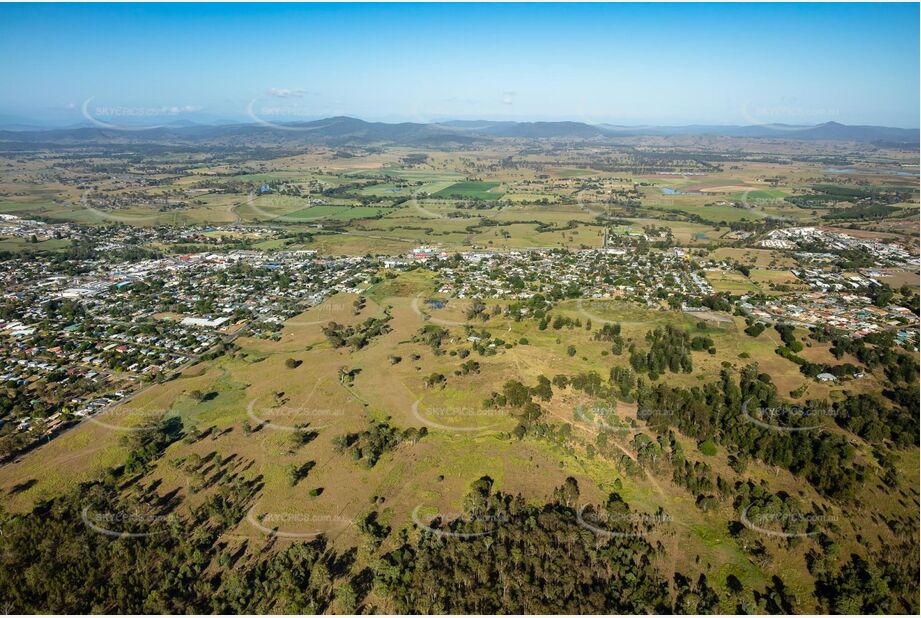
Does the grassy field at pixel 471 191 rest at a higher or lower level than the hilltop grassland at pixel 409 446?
higher

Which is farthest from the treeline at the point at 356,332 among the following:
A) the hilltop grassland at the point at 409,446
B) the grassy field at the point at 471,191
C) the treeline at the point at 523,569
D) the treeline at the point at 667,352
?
the grassy field at the point at 471,191

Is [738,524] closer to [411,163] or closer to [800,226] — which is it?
[800,226]

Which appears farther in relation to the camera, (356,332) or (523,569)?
(356,332)

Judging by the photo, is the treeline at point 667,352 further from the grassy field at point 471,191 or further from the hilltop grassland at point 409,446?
the grassy field at point 471,191

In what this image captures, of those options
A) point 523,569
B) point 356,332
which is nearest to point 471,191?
point 356,332

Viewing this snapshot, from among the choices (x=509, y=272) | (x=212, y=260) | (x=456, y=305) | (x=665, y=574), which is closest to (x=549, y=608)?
(x=665, y=574)

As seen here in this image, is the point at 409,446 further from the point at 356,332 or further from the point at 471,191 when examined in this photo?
the point at 471,191

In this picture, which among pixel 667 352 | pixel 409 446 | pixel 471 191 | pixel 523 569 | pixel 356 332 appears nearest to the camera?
pixel 523 569

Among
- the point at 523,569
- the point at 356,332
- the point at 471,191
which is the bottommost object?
the point at 523,569

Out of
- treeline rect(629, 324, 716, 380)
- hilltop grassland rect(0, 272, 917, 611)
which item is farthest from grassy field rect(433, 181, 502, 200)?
treeline rect(629, 324, 716, 380)

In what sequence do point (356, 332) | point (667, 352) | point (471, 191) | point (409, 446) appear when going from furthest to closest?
point (471, 191)
point (356, 332)
point (667, 352)
point (409, 446)

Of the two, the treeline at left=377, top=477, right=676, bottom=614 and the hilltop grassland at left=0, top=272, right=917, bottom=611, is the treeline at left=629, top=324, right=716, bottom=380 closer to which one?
the hilltop grassland at left=0, top=272, right=917, bottom=611
